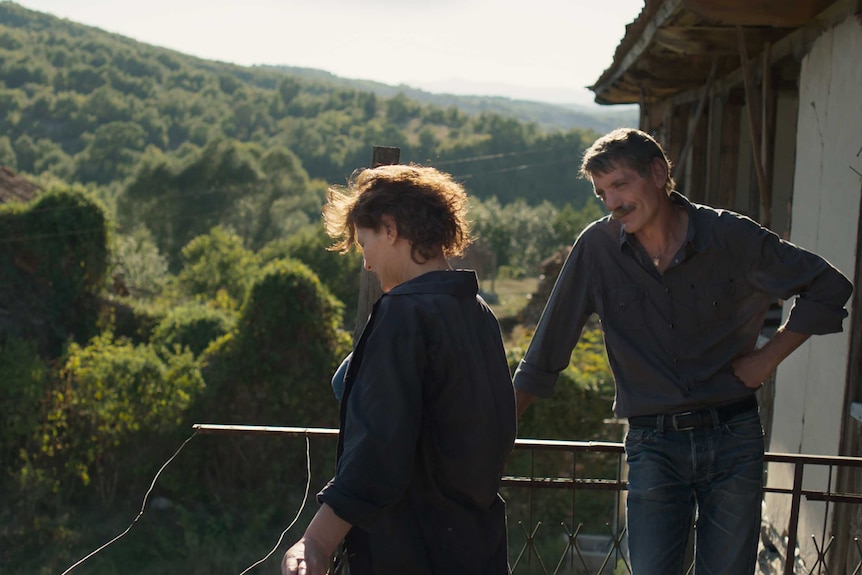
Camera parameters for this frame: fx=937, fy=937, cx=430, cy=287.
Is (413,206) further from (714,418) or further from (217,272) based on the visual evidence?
(217,272)

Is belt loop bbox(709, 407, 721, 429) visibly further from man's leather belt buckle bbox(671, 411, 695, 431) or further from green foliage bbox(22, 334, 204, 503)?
green foliage bbox(22, 334, 204, 503)

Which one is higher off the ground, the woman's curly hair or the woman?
the woman's curly hair

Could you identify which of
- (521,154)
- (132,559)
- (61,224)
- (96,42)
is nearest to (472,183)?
(521,154)

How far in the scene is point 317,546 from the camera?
1.81 metres

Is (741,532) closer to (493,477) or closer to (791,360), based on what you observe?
(493,477)

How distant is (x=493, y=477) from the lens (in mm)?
1979

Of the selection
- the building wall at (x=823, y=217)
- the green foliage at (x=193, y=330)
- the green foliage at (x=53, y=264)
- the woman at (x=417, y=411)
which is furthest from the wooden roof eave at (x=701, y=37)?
the green foliage at (x=53, y=264)

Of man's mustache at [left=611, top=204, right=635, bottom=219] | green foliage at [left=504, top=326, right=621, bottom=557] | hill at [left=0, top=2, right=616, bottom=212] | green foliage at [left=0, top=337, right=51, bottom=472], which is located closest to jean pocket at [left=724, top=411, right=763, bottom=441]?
man's mustache at [left=611, top=204, right=635, bottom=219]

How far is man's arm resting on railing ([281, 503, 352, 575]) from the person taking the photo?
1769 millimetres

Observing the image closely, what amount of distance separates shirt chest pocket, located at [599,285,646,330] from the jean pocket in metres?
0.35

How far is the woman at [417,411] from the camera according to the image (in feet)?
6.01

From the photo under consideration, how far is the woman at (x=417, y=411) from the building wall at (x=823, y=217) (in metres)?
2.67

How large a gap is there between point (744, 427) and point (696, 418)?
0.49 ft

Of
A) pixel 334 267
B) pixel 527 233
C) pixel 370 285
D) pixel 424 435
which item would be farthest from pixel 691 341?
pixel 527 233
